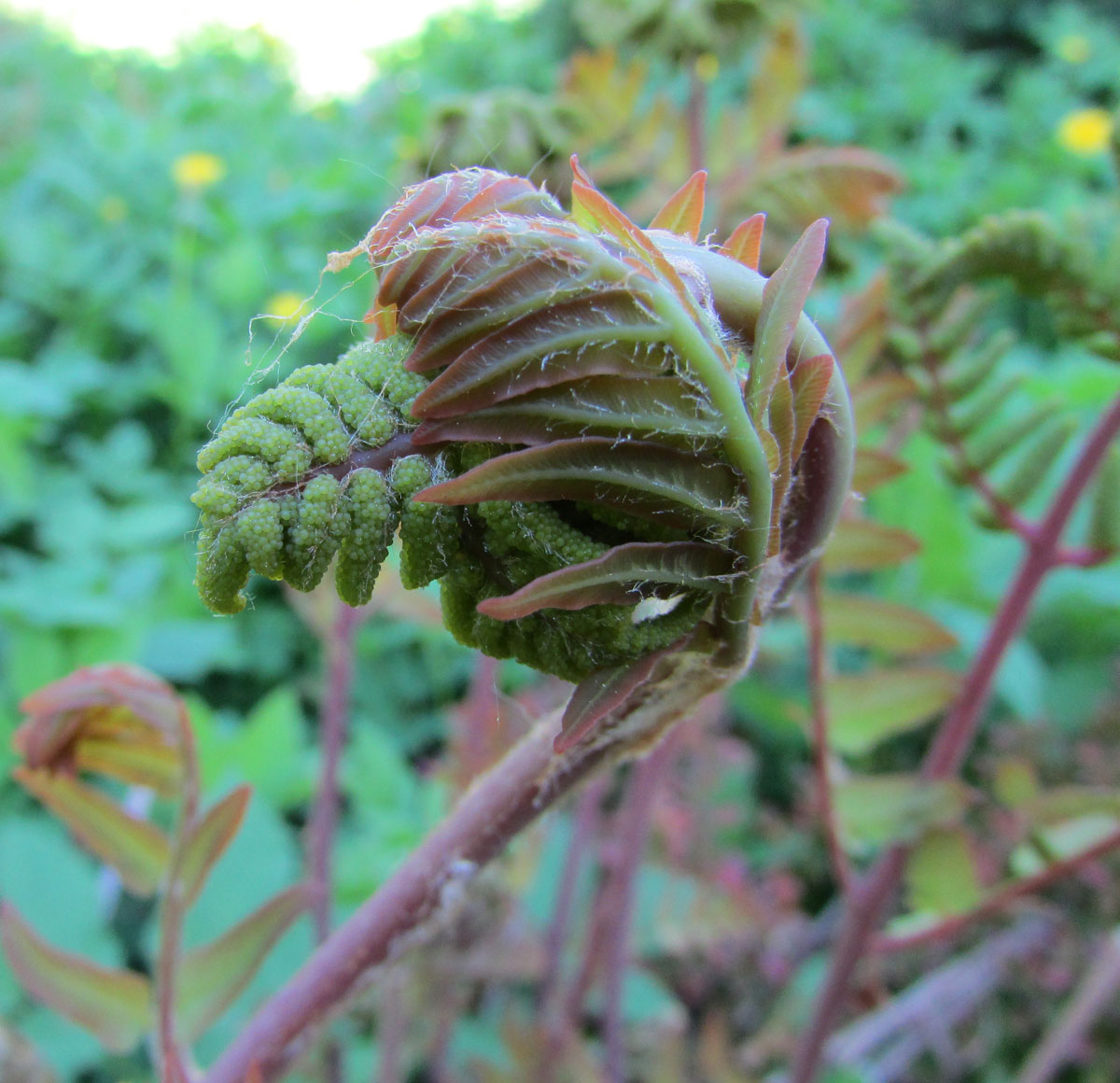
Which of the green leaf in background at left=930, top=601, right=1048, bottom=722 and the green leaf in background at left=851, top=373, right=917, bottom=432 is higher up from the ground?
the green leaf in background at left=851, top=373, right=917, bottom=432

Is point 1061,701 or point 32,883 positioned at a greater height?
point 32,883

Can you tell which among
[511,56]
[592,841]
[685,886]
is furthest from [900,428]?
[511,56]

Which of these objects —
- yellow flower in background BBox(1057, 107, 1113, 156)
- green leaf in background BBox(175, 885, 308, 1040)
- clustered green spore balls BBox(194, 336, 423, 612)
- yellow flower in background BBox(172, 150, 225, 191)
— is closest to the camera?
clustered green spore balls BBox(194, 336, 423, 612)

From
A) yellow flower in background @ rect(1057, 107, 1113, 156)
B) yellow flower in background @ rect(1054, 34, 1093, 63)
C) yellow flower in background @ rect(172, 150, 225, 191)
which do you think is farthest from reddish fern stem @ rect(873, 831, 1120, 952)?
yellow flower in background @ rect(1054, 34, 1093, 63)

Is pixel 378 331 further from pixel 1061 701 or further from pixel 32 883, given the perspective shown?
pixel 1061 701

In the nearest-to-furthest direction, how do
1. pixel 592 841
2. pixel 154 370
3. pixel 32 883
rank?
pixel 32 883
pixel 592 841
pixel 154 370

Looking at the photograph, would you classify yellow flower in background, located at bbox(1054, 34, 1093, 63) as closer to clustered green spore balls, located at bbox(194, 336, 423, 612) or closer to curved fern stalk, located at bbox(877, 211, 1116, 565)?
curved fern stalk, located at bbox(877, 211, 1116, 565)

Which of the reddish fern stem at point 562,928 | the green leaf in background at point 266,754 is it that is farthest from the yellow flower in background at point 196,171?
the reddish fern stem at point 562,928

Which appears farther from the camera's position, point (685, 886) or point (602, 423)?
point (685, 886)
